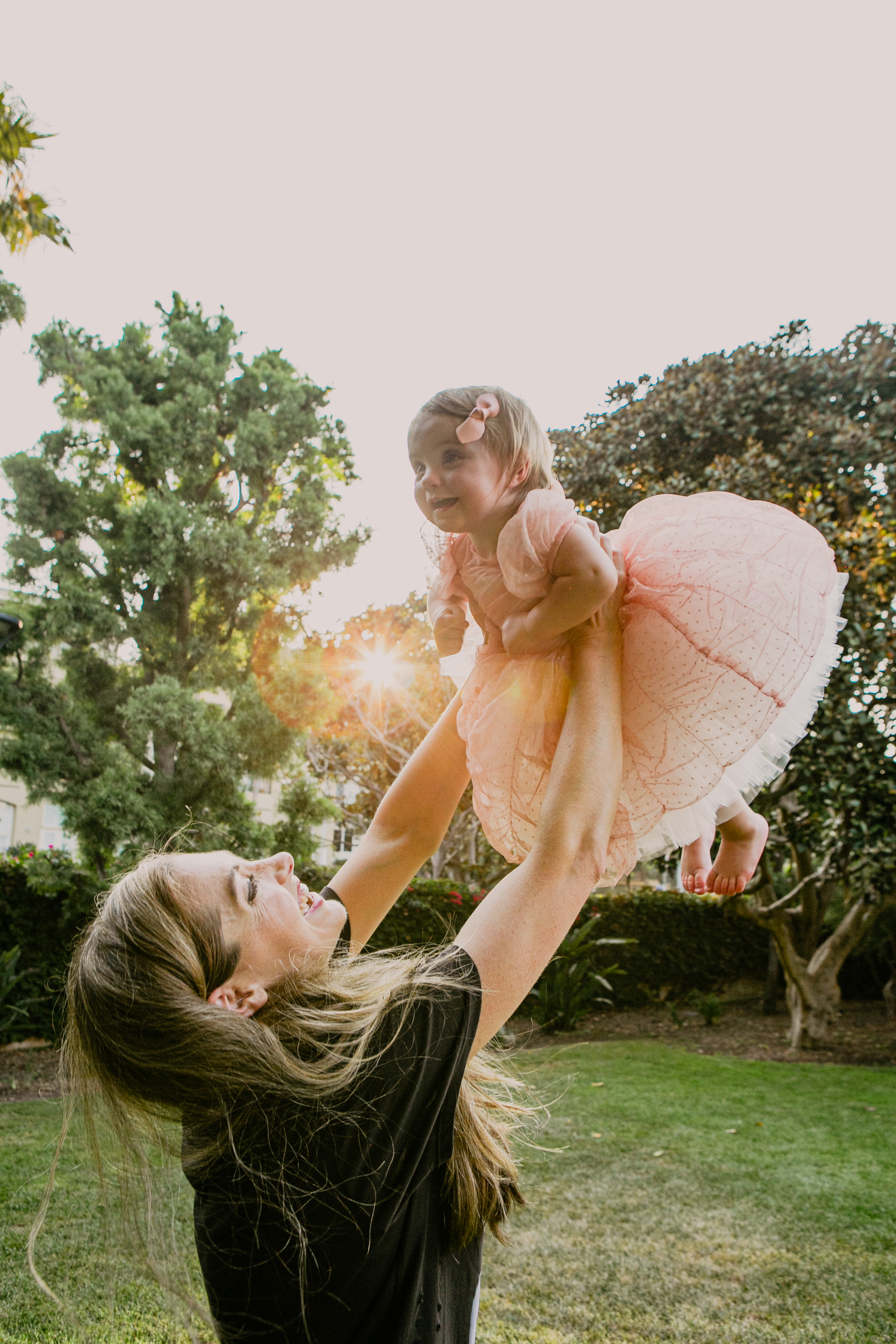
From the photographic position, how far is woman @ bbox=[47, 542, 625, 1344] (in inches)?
45.9

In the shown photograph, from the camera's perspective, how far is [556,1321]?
349 cm

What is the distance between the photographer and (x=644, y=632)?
5.44 feet

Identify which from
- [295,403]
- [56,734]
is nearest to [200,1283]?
[56,734]

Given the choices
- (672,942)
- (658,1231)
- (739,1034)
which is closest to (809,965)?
(739,1034)

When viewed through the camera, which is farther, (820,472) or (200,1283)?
(820,472)

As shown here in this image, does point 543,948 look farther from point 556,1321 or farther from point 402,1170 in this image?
point 556,1321

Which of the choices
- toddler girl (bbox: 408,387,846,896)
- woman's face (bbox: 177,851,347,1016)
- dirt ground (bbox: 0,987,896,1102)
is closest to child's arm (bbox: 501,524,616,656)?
toddler girl (bbox: 408,387,846,896)

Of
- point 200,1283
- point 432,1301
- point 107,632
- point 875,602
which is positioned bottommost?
point 200,1283

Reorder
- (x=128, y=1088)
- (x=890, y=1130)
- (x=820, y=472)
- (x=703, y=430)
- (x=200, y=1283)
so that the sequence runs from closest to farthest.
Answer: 1. (x=128, y=1088)
2. (x=200, y=1283)
3. (x=890, y=1130)
4. (x=820, y=472)
5. (x=703, y=430)

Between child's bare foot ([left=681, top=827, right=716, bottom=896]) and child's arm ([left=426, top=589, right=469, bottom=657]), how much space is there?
65 cm

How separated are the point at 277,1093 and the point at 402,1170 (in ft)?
0.64

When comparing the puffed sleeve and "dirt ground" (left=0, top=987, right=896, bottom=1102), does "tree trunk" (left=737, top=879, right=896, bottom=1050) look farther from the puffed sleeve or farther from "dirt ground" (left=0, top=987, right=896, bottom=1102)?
the puffed sleeve

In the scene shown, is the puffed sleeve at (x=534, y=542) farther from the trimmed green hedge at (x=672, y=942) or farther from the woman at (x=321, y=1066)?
the trimmed green hedge at (x=672, y=942)

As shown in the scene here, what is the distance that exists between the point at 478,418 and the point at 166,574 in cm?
741
